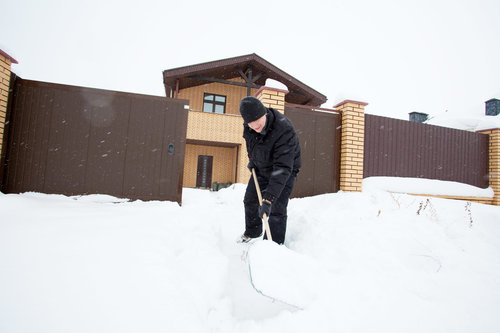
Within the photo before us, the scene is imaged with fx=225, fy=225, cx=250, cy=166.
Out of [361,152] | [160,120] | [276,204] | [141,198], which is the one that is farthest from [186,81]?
[276,204]

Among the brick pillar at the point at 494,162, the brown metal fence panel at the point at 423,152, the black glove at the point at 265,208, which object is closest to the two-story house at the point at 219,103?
the brown metal fence panel at the point at 423,152

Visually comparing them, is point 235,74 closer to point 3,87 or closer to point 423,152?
point 423,152

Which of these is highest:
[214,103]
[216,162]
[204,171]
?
[214,103]

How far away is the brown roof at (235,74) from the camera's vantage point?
947 centimetres

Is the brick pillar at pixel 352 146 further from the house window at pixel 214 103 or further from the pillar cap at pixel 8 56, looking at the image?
the house window at pixel 214 103

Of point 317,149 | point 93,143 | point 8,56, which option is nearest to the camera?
point 8,56

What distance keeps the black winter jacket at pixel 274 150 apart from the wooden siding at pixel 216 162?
956 cm

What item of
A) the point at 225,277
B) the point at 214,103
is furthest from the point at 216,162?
the point at 225,277

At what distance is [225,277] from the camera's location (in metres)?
1.61

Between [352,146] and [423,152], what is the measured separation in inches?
87.3

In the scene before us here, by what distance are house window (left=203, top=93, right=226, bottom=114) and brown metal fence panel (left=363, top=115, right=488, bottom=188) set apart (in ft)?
27.2

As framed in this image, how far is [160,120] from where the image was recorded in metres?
3.84

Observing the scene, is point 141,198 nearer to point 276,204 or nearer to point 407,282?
point 276,204

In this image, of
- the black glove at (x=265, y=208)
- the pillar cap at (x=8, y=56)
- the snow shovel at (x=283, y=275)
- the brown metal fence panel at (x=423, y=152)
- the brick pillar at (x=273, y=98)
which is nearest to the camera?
the snow shovel at (x=283, y=275)
